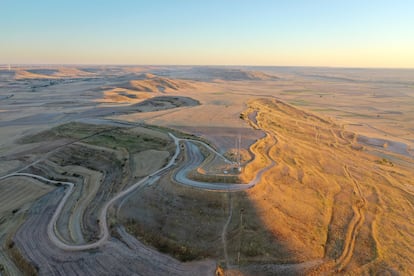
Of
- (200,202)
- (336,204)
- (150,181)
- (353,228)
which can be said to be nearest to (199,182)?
(200,202)

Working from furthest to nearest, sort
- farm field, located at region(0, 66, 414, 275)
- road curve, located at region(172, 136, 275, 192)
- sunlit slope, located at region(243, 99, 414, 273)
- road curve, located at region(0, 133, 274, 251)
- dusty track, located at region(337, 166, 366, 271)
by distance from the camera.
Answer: road curve, located at region(172, 136, 275, 192) → road curve, located at region(0, 133, 274, 251) → sunlit slope, located at region(243, 99, 414, 273) → dusty track, located at region(337, 166, 366, 271) → farm field, located at region(0, 66, 414, 275)

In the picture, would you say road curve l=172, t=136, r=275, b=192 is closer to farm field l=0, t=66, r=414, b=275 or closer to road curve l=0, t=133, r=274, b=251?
road curve l=0, t=133, r=274, b=251

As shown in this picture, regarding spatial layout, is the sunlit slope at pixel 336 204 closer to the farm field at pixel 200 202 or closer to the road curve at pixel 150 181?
the farm field at pixel 200 202

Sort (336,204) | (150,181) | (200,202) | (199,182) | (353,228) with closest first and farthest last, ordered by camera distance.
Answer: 1. (200,202)
2. (353,228)
3. (199,182)
4. (336,204)
5. (150,181)

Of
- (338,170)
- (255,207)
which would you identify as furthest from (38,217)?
(338,170)

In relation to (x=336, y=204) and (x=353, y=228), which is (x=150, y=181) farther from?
(x=353, y=228)

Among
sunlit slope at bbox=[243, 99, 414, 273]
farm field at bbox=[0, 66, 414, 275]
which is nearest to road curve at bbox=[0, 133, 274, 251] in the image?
farm field at bbox=[0, 66, 414, 275]

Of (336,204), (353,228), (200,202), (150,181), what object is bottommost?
(353,228)

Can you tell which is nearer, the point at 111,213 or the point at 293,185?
the point at 111,213

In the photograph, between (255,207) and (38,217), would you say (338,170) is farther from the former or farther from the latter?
(38,217)
